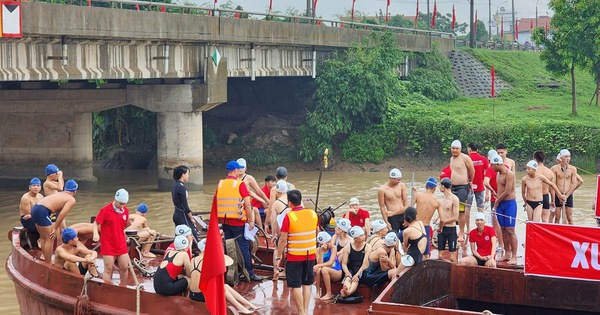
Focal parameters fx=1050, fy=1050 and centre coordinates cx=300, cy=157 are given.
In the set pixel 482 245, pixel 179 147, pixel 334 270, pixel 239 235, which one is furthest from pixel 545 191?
pixel 179 147

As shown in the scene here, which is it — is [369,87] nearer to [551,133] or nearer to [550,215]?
[551,133]

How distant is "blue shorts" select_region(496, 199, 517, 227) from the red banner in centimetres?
298

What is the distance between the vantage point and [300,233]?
1273 cm

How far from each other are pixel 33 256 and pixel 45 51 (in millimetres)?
12305

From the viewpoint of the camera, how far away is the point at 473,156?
1856cm

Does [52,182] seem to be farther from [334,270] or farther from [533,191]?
[533,191]

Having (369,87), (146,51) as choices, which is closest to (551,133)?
(369,87)

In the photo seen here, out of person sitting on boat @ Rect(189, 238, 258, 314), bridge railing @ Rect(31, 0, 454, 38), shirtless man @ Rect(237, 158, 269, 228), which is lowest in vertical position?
person sitting on boat @ Rect(189, 238, 258, 314)

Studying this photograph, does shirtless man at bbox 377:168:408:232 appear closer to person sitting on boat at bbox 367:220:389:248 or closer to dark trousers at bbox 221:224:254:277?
person sitting on boat at bbox 367:220:389:248

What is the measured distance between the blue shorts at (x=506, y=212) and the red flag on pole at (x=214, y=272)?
19.5 feet

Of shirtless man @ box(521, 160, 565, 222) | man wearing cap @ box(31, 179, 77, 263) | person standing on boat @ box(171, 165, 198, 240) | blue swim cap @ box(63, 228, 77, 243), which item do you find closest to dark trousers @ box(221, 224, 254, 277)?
person standing on boat @ box(171, 165, 198, 240)

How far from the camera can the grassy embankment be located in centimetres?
3772

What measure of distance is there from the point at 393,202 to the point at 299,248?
383cm

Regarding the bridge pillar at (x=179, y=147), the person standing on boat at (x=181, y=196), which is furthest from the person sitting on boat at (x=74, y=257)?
the bridge pillar at (x=179, y=147)
